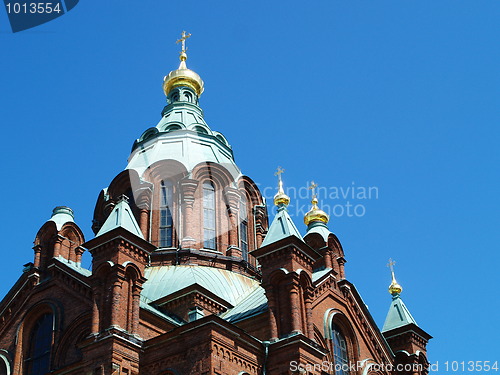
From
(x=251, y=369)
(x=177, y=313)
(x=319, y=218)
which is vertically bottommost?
(x=251, y=369)

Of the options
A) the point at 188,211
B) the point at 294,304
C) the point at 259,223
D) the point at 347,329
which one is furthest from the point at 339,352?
the point at 259,223

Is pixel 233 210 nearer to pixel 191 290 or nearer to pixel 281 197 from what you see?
pixel 281 197

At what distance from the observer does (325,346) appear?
26344 millimetres

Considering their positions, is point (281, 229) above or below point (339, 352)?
above

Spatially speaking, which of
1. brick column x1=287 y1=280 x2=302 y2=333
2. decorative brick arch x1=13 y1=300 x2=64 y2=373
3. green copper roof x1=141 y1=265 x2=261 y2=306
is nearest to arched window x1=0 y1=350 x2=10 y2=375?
decorative brick arch x1=13 y1=300 x2=64 y2=373

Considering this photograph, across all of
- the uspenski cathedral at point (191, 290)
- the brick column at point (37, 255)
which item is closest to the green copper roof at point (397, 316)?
the uspenski cathedral at point (191, 290)

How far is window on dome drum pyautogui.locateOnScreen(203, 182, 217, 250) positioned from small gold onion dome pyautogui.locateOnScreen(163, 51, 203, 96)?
894 centimetres

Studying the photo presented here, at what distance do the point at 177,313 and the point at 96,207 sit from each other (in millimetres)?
8612

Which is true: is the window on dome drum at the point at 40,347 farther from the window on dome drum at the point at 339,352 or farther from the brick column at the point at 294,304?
the window on dome drum at the point at 339,352

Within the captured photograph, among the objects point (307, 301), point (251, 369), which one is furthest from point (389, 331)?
point (251, 369)

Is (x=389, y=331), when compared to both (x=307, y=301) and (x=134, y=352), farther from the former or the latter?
(x=134, y=352)

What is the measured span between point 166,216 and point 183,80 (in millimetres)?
10464

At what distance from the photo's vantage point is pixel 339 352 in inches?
1074

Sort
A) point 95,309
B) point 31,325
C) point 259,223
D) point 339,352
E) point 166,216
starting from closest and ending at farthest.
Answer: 1. point 95,309
2. point 31,325
3. point 339,352
4. point 166,216
5. point 259,223
